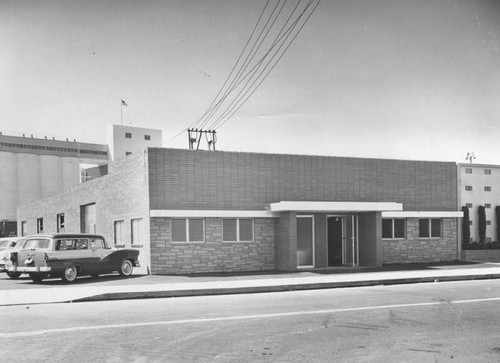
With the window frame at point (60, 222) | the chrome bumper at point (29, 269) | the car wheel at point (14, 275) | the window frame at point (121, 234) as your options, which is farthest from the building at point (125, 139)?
the chrome bumper at point (29, 269)

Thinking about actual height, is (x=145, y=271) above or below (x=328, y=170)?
below

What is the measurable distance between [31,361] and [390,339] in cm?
508

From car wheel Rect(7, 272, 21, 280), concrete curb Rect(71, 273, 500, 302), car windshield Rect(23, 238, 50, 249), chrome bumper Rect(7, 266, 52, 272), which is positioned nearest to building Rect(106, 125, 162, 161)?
car wheel Rect(7, 272, 21, 280)

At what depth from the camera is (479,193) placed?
41.2 meters

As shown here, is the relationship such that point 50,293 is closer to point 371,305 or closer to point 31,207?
point 371,305

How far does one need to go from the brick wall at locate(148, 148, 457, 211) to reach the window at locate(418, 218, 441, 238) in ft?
2.14

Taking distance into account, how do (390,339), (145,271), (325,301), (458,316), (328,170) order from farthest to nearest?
(328,170) → (145,271) → (325,301) → (458,316) → (390,339)

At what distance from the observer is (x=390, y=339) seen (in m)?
8.45

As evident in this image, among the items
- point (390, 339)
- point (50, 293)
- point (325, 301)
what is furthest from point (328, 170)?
point (390, 339)

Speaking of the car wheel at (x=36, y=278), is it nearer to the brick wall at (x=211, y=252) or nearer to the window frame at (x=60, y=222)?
the brick wall at (x=211, y=252)

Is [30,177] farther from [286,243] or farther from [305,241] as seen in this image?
[286,243]

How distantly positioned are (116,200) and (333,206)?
9106 mm

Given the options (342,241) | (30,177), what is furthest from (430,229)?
(30,177)

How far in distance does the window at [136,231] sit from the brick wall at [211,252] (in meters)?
1.55
